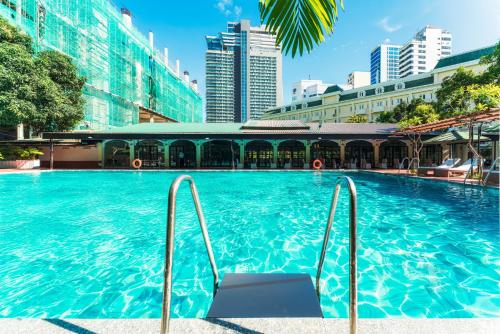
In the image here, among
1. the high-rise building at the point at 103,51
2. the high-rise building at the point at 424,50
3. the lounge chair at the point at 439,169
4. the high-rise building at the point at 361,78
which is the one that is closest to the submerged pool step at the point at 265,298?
the lounge chair at the point at 439,169

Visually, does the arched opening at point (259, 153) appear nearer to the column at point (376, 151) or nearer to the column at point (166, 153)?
the column at point (166, 153)

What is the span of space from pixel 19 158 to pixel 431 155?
3782cm

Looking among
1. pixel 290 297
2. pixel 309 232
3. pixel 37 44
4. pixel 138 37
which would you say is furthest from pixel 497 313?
pixel 138 37

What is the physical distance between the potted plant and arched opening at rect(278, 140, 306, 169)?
2232 cm

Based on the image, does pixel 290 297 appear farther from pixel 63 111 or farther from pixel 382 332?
pixel 63 111

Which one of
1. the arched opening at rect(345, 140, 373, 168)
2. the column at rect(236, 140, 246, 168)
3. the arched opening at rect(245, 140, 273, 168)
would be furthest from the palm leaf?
the arched opening at rect(345, 140, 373, 168)

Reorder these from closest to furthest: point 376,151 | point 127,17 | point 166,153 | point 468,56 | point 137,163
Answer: point 137,163
point 376,151
point 166,153
point 127,17
point 468,56

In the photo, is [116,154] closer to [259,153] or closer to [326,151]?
[259,153]

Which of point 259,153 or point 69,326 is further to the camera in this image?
point 259,153

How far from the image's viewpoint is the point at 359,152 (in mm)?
25406

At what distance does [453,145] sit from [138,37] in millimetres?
44898

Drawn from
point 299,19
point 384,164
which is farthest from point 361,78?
point 299,19

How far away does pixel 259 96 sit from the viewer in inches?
4776

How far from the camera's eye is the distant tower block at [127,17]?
123ft
